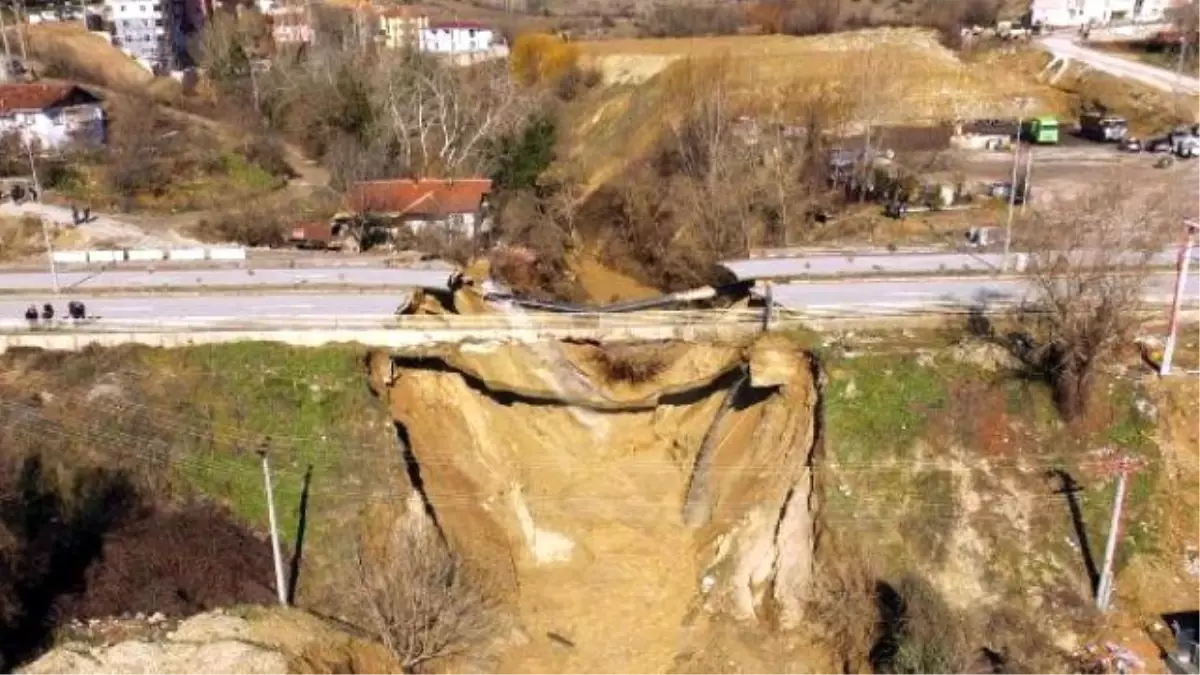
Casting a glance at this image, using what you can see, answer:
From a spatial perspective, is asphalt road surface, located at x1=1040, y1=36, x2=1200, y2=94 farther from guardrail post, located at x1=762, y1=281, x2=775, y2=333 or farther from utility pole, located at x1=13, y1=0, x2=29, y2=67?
utility pole, located at x1=13, y1=0, x2=29, y2=67

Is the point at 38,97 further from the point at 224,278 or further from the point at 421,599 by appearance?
the point at 421,599

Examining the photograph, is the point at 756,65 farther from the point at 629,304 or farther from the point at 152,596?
the point at 152,596

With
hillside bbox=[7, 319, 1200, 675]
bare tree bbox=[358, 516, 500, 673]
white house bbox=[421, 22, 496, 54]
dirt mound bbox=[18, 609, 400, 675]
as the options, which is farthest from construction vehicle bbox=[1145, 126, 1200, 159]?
white house bbox=[421, 22, 496, 54]

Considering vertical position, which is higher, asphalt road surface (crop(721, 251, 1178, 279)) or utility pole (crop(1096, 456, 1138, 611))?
asphalt road surface (crop(721, 251, 1178, 279))

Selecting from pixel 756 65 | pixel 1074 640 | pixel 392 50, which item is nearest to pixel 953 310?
pixel 1074 640

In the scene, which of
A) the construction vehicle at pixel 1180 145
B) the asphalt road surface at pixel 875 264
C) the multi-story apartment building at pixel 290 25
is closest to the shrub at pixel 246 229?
the asphalt road surface at pixel 875 264

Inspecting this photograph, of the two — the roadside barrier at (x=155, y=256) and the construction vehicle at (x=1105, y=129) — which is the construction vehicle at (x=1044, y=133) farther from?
the roadside barrier at (x=155, y=256)
